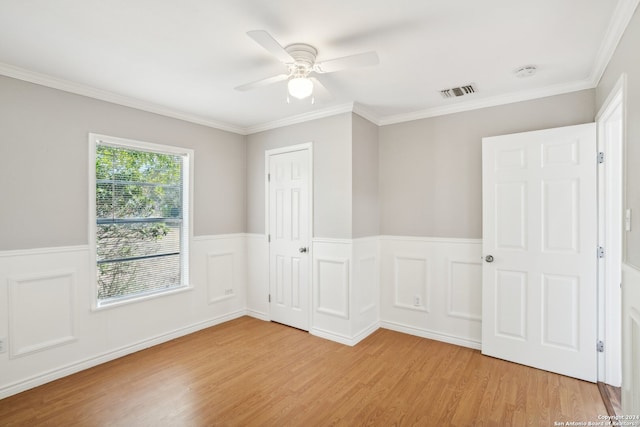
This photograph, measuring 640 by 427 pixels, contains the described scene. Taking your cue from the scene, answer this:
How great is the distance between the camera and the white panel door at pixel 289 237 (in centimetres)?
384

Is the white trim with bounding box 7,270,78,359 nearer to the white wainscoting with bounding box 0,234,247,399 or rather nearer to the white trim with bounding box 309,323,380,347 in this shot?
the white wainscoting with bounding box 0,234,247,399

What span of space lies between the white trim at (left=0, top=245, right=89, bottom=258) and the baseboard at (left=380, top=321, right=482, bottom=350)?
329 centimetres

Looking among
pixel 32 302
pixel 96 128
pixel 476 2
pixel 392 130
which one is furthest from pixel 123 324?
pixel 476 2

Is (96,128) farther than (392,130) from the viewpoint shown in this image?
No

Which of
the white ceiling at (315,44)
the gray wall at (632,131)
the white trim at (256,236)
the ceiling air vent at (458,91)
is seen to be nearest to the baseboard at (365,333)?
the white trim at (256,236)

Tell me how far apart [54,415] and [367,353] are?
2.54 m

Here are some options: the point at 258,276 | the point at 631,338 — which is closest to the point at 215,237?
the point at 258,276

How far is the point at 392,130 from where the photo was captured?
3875mm

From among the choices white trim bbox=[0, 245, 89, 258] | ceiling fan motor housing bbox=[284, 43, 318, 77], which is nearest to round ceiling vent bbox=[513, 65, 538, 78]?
ceiling fan motor housing bbox=[284, 43, 318, 77]

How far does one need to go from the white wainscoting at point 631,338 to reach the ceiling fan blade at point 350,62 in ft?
5.93

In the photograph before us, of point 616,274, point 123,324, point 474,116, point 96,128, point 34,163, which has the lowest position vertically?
point 123,324

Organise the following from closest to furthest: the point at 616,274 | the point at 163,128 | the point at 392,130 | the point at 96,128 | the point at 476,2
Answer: the point at 476,2
the point at 616,274
the point at 96,128
the point at 163,128
the point at 392,130

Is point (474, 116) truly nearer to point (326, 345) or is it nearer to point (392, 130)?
point (392, 130)

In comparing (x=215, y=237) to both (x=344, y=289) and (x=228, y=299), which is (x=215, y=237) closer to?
(x=228, y=299)
